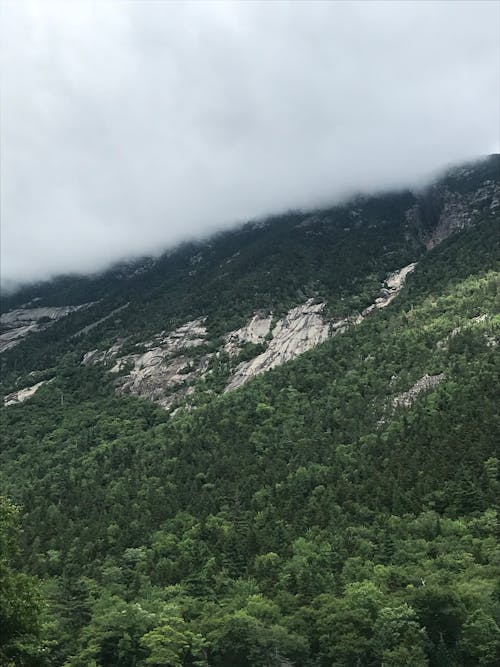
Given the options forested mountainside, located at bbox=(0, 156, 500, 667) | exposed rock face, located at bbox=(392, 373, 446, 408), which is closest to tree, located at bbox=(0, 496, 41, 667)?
forested mountainside, located at bbox=(0, 156, 500, 667)

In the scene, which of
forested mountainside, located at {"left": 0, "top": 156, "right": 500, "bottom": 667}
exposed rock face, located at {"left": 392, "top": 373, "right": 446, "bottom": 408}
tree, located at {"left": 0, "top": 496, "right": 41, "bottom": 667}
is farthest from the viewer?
exposed rock face, located at {"left": 392, "top": 373, "right": 446, "bottom": 408}

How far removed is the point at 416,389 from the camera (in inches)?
4978

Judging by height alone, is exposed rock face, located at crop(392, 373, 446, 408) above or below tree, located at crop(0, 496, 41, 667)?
below

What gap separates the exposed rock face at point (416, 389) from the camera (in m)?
123

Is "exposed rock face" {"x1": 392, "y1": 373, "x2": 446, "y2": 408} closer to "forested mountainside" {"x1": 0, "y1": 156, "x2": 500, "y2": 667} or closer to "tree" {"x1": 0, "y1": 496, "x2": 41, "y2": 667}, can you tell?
"forested mountainside" {"x1": 0, "y1": 156, "x2": 500, "y2": 667}

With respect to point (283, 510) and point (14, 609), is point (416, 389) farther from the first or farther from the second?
point (14, 609)

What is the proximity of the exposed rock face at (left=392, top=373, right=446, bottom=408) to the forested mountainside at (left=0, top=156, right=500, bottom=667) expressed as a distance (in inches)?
14.7

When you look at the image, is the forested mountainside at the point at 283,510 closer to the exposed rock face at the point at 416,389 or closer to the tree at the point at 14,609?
the tree at the point at 14,609

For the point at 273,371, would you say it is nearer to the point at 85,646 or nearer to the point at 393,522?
the point at 393,522

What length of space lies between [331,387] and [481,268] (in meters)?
73.0

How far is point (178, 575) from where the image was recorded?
→ 87.2m

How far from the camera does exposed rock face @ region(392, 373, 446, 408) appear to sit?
123 meters

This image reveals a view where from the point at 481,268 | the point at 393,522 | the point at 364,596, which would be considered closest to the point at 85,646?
the point at 364,596

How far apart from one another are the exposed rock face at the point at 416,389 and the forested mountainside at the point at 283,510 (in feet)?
1.22
